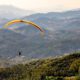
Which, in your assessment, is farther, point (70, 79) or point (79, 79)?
point (70, 79)

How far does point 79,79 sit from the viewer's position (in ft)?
359

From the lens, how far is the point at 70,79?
128250 mm

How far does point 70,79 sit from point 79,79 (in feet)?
62.9
